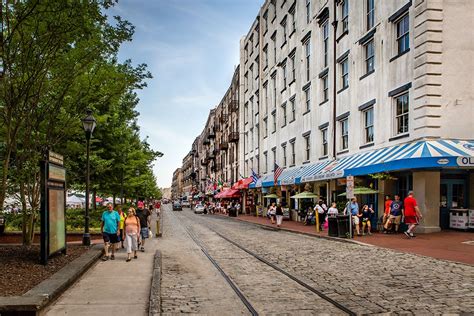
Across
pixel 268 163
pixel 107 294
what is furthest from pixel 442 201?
pixel 268 163

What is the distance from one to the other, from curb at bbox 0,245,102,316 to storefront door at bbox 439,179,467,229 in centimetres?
1542

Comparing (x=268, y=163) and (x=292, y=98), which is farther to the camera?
(x=268, y=163)

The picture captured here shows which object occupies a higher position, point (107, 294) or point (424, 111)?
point (424, 111)

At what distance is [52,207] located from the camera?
11336 mm

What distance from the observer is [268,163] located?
152 ft

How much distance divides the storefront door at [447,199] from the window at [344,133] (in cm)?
754

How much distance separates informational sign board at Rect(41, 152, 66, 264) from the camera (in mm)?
10445

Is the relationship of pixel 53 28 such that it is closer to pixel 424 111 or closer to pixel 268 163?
pixel 424 111

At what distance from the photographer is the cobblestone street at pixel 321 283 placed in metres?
7.39

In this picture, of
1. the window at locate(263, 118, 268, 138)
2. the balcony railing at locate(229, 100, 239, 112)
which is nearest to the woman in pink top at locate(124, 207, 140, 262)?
the window at locate(263, 118, 268, 138)

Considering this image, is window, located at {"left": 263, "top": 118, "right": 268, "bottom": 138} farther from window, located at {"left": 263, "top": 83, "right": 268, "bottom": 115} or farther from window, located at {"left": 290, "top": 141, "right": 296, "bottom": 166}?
window, located at {"left": 290, "top": 141, "right": 296, "bottom": 166}

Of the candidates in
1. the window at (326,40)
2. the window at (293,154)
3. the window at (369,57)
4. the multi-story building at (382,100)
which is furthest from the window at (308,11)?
the window at (369,57)

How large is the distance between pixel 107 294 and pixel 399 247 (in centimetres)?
1036

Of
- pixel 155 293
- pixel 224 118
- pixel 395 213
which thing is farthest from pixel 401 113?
pixel 224 118
